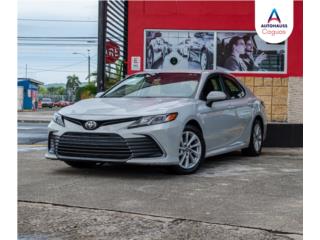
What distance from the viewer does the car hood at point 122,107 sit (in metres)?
6.30

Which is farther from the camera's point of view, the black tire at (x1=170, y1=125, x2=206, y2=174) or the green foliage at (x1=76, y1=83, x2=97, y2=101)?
the green foliage at (x1=76, y1=83, x2=97, y2=101)

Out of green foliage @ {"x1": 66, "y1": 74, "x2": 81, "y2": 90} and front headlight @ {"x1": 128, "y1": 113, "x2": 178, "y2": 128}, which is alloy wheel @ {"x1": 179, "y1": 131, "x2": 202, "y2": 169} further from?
green foliage @ {"x1": 66, "y1": 74, "x2": 81, "y2": 90}

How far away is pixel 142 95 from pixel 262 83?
19.9 ft

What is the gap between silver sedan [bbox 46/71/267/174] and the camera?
6199mm

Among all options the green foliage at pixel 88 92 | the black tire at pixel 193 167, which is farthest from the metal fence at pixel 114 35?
the green foliage at pixel 88 92

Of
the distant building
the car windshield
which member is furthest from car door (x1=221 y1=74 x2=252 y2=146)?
the distant building

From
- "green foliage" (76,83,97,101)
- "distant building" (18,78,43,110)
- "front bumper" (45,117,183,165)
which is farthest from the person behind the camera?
"distant building" (18,78,43,110)

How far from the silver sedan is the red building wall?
16.7ft

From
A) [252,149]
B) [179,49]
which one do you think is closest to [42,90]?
[179,49]

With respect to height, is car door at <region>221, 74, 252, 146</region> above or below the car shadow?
above

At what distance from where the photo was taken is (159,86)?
7.41 metres

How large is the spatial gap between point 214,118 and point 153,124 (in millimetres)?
1342
